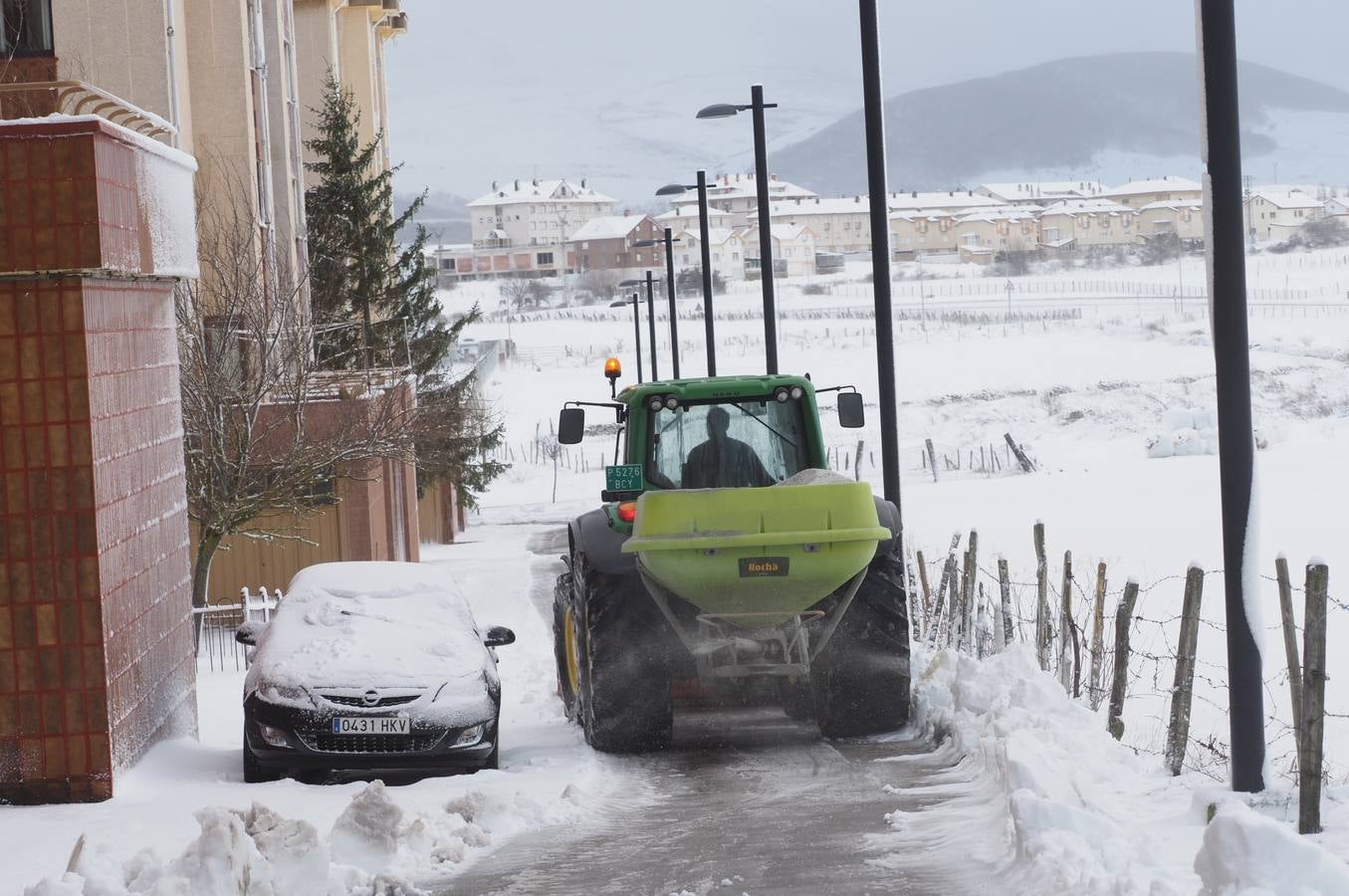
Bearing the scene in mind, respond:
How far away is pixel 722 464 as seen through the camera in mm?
11789

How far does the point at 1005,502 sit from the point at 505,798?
32.4 meters

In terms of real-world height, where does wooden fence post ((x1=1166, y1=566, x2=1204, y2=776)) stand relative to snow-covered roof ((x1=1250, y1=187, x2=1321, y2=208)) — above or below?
below

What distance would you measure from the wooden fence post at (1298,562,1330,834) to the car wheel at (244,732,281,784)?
5923mm

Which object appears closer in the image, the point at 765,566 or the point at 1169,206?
the point at 765,566

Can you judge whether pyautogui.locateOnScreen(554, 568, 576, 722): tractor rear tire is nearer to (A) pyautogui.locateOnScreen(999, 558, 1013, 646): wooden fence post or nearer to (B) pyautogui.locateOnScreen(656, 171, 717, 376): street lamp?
(A) pyautogui.locateOnScreen(999, 558, 1013, 646): wooden fence post

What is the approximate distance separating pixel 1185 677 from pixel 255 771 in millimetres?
5534

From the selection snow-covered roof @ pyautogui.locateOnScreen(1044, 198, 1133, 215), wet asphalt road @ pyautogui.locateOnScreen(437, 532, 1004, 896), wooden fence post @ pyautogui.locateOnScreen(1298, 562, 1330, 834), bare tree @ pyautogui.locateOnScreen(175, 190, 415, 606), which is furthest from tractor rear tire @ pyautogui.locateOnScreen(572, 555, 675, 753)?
snow-covered roof @ pyautogui.locateOnScreen(1044, 198, 1133, 215)

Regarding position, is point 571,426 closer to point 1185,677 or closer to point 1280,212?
point 1185,677

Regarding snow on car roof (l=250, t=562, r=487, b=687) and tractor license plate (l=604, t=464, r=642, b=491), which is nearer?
snow on car roof (l=250, t=562, r=487, b=687)

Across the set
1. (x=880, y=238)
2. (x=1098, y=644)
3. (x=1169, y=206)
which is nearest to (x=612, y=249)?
(x=1169, y=206)

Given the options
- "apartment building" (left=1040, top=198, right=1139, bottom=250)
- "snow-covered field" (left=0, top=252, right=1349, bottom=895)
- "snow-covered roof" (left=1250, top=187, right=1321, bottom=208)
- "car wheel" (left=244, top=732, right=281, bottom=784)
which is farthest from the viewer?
"apartment building" (left=1040, top=198, right=1139, bottom=250)

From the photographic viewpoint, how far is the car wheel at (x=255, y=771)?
32.6 feet

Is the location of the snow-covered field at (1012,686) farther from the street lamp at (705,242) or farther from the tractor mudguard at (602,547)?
the street lamp at (705,242)

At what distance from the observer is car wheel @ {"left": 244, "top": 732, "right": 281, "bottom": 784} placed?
32.6 ft
